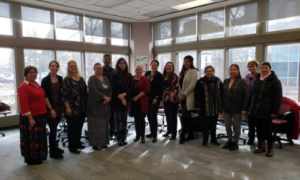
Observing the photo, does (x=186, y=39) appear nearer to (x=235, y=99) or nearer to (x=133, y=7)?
(x=133, y=7)

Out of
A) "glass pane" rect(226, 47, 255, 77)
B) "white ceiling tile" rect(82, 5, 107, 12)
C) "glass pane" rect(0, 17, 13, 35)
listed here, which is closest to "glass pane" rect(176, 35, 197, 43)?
"glass pane" rect(226, 47, 255, 77)

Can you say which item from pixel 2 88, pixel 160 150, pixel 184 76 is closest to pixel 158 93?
pixel 184 76

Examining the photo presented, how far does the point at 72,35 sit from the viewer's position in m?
6.31

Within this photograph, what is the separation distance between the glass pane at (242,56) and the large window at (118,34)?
354 centimetres

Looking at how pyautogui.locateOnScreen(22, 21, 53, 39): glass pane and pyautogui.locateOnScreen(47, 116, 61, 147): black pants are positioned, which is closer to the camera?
pyautogui.locateOnScreen(47, 116, 61, 147): black pants

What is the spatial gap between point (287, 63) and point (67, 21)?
584 centimetres

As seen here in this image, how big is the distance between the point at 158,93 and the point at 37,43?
12.3 feet

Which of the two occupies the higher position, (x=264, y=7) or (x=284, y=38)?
(x=264, y=7)

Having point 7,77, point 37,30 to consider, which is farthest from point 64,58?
point 7,77

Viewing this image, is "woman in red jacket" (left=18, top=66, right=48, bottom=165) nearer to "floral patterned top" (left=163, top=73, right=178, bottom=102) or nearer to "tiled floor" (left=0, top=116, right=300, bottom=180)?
"tiled floor" (left=0, top=116, right=300, bottom=180)

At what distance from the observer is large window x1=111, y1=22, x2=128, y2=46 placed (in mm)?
7205

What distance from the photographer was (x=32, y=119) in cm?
293

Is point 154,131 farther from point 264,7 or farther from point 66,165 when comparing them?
point 264,7

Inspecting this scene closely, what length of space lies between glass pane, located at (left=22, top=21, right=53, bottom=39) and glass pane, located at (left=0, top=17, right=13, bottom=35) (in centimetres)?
29
